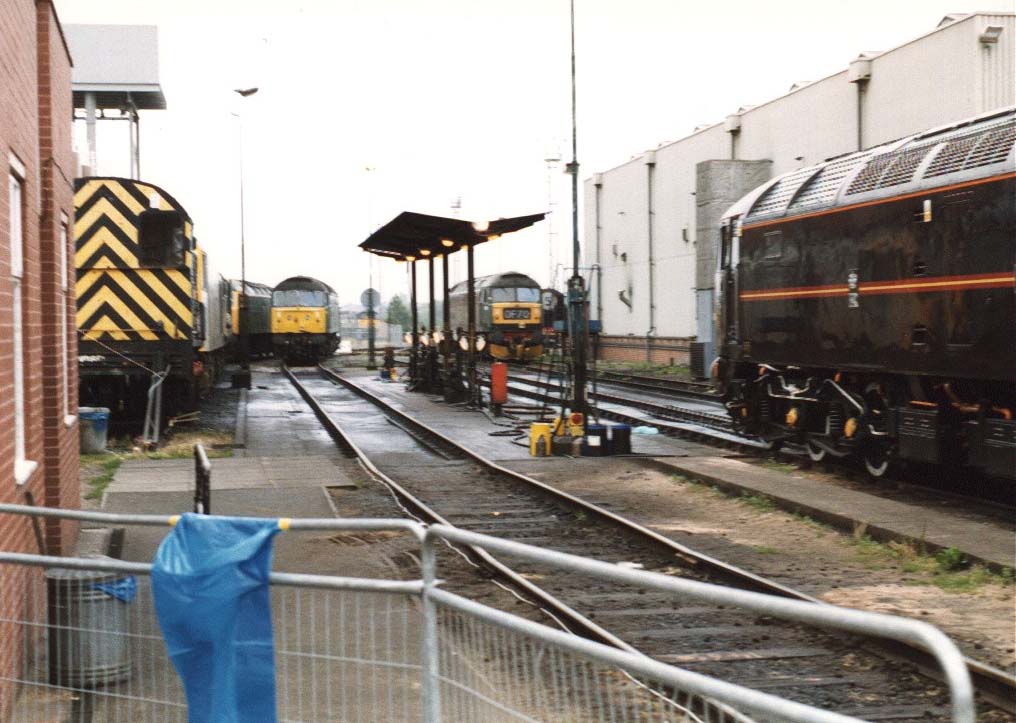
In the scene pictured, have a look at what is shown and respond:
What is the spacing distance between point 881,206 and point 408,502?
622cm

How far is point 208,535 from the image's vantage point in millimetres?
4324

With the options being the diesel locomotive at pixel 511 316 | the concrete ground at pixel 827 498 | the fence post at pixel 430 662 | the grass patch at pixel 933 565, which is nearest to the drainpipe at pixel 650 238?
the diesel locomotive at pixel 511 316

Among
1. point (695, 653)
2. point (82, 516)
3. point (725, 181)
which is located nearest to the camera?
point (82, 516)

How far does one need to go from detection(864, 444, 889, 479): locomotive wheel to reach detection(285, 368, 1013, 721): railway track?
3.75 meters

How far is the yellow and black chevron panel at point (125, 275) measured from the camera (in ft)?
64.4

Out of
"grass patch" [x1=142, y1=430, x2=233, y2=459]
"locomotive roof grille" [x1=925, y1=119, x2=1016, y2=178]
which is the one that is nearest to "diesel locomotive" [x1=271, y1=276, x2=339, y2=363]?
"grass patch" [x1=142, y1=430, x2=233, y2=459]

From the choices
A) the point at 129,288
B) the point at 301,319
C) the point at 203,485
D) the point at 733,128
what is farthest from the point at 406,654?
the point at 301,319

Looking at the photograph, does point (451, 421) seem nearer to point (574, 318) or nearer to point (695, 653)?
point (574, 318)

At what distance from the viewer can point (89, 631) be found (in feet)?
17.6

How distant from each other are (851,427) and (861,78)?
2061 cm

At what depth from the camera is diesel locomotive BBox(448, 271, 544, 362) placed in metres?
46.7

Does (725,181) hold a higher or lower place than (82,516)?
higher

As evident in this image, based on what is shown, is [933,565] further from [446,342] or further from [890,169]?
[446,342]

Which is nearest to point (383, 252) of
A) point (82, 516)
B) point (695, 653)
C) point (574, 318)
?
point (574, 318)
